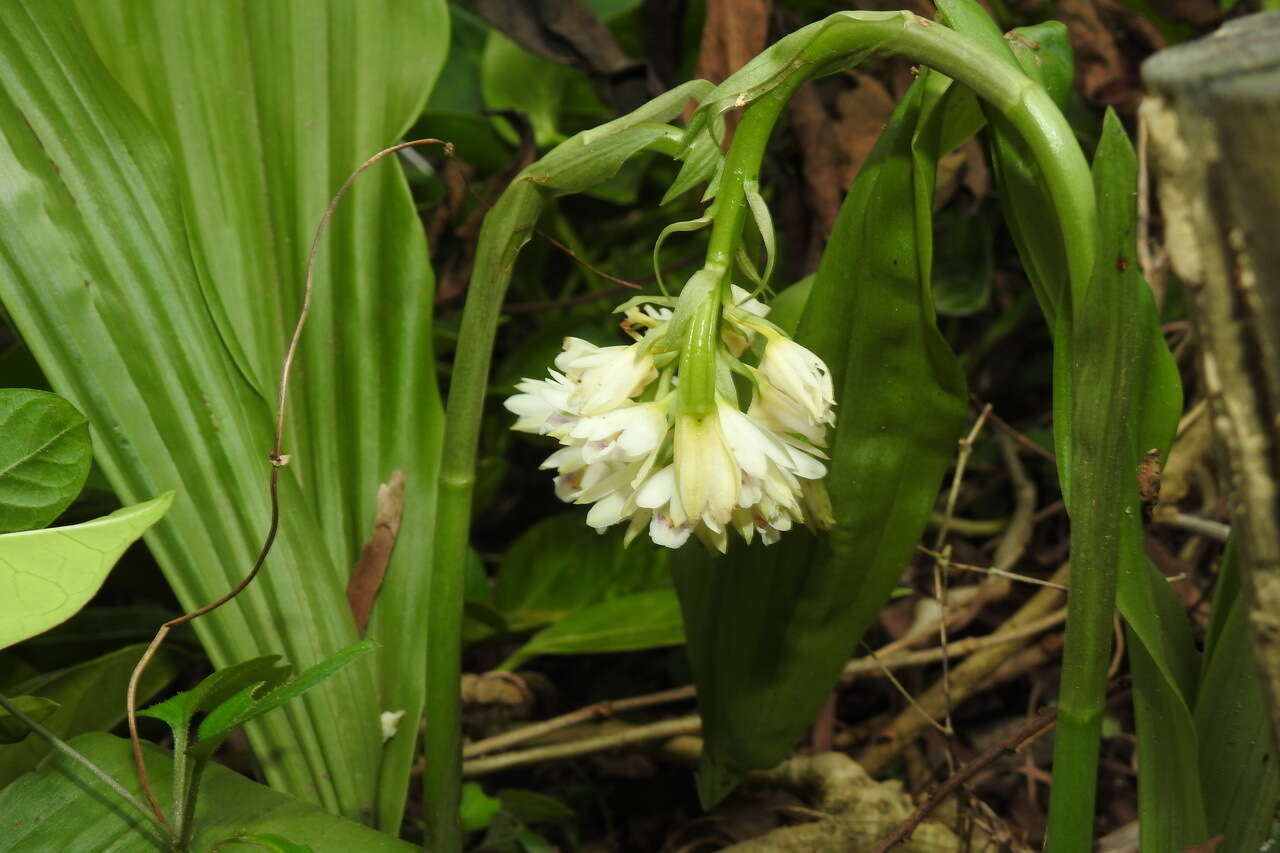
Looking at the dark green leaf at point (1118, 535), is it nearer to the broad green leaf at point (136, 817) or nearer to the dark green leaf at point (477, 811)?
the broad green leaf at point (136, 817)

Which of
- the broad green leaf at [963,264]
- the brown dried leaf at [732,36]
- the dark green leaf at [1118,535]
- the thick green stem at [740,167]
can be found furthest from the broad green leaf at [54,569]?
the broad green leaf at [963,264]

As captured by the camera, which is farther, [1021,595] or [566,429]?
[1021,595]

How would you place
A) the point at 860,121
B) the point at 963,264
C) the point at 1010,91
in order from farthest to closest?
the point at 963,264 → the point at 860,121 → the point at 1010,91

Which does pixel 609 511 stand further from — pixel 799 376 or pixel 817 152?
pixel 817 152

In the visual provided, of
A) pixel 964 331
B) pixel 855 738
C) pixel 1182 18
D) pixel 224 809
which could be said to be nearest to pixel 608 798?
pixel 855 738

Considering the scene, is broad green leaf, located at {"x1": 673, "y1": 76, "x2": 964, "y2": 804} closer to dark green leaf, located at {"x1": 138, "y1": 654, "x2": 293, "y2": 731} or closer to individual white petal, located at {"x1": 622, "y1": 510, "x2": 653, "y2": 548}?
individual white petal, located at {"x1": 622, "y1": 510, "x2": 653, "y2": 548}

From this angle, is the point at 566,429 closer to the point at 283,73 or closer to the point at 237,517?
the point at 237,517

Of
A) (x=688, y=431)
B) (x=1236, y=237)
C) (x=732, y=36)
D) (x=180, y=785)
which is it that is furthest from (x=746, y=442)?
(x=732, y=36)
